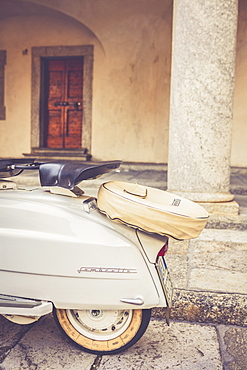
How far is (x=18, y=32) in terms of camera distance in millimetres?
9891

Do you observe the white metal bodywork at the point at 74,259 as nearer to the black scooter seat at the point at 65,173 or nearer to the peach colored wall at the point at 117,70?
the black scooter seat at the point at 65,173

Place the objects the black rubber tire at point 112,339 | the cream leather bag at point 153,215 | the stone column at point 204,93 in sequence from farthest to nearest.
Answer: the stone column at point 204,93
the black rubber tire at point 112,339
the cream leather bag at point 153,215

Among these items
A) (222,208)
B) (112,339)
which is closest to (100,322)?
(112,339)

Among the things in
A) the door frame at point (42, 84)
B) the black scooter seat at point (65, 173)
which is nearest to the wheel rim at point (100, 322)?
the black scooter seat at point (65, 173)

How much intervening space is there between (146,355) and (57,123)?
8.60 meters

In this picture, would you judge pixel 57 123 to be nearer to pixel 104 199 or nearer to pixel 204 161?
pixel 204 161

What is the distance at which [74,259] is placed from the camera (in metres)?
1.99

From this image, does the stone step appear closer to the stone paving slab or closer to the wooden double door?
the stone paving slab

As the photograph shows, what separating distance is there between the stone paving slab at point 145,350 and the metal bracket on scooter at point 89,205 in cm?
72

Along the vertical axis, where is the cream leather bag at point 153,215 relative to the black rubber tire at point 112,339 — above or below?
above

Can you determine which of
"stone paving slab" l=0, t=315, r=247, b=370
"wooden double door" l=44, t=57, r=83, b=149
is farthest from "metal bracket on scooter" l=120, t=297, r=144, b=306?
"wooden double door" l=44, t=57, r=83, b=149

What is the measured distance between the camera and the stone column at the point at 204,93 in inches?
176

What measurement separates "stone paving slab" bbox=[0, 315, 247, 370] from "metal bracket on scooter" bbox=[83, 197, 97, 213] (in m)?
0.72

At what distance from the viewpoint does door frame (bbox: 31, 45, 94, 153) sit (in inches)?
377
